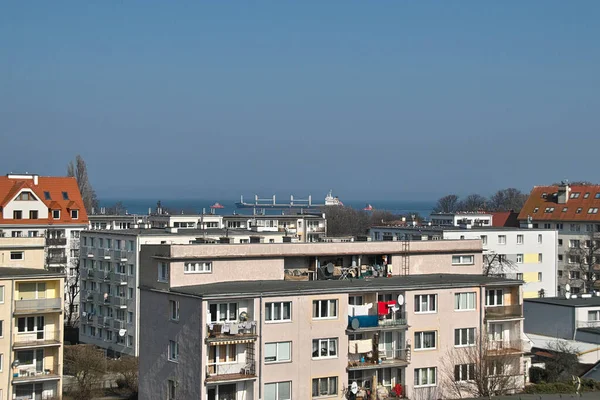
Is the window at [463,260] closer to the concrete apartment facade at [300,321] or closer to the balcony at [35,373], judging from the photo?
the concrete apartment facade at [300,321]

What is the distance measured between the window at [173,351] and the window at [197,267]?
3.08 metres

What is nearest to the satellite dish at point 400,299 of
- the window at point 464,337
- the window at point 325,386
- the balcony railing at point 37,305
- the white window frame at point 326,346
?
the window at point 464,337

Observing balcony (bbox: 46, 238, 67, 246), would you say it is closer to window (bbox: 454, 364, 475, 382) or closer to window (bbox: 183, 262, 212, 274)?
window (bbox: 183, 262, 212, 274)

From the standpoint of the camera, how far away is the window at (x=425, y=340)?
4034 centimetres

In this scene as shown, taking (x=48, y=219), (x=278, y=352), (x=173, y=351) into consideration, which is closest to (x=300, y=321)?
(x=278, y=352)

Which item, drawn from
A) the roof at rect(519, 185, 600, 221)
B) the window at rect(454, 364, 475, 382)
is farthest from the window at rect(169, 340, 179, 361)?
the roof at rect(519, 185, 600, 221)

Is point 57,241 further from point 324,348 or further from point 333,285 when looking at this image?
point 324,348

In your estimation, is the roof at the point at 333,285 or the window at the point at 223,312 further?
the roof at the point at 333,285

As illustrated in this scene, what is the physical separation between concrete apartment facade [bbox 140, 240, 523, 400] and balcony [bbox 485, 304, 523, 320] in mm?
51

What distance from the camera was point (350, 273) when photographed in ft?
143

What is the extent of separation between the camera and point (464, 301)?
41.4m

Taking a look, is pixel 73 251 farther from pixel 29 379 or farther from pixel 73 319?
pixel 29 379

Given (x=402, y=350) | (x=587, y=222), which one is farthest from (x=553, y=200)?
(x=402, y=350)

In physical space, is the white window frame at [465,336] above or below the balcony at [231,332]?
below
